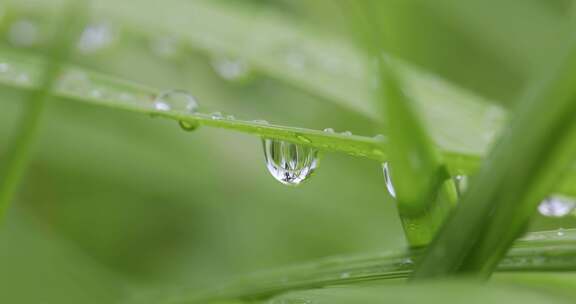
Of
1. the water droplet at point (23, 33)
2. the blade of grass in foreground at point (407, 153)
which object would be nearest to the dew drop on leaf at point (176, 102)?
the blade of grass in foreground at point (407, 153)

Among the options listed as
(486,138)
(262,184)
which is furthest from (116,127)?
(486,138)

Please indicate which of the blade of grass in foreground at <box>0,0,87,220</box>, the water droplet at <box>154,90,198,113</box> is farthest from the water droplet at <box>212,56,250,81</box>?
the blade of grass in foreground at <box>0,0,87,220</box>

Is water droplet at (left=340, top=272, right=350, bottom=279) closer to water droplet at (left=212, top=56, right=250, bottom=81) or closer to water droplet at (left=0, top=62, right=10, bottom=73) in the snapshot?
water droplet at (left=0, top=62, right=10, bottom=73)

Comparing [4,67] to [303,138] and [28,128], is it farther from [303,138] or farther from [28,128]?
[303,138]

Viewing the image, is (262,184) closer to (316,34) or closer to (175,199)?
(175,199)

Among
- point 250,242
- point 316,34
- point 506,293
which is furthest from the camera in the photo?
point 250,242

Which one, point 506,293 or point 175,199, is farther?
point 175,199
